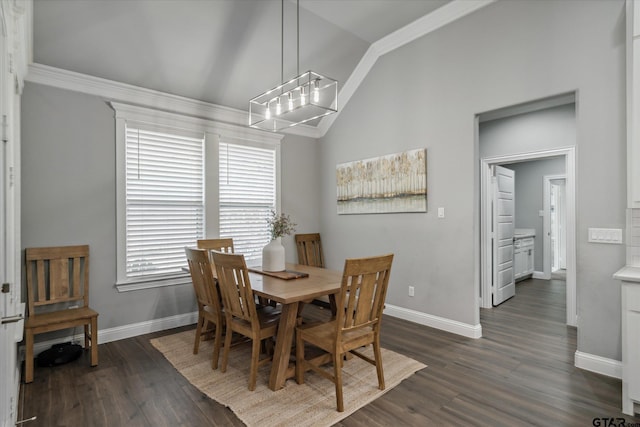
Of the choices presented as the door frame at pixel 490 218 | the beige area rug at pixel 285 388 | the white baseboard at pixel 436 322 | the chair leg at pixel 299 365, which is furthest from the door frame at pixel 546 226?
the chair leg at pixel 299 365

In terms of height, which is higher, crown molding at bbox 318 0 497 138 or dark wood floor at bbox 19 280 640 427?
crown molding at bbox 318 0 497 138

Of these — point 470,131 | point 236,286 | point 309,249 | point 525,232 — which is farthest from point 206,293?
point 525,232

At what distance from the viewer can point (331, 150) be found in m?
5.23

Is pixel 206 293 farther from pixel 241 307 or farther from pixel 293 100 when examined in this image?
pixel 293 100

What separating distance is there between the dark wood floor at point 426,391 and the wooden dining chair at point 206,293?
1.23 ft

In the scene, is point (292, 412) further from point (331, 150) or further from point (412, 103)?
point (331, 150)

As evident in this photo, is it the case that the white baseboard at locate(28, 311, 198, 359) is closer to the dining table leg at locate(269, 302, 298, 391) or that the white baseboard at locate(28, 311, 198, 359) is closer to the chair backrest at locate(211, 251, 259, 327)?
the chair backrest at locate(211, 251, 259, 327)

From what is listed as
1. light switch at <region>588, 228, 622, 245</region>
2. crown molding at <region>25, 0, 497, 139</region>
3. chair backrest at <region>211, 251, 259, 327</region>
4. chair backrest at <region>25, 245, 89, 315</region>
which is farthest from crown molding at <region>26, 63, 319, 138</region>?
light switch at <region>588, 228, 622, 245</region>

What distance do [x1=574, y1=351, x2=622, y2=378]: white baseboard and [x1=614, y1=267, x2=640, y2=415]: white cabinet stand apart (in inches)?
18.7

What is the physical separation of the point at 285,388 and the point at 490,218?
3645 millimetres

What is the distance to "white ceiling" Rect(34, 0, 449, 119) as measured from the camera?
9.70ft

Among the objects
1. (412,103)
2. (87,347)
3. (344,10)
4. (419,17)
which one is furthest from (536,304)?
(87,347)

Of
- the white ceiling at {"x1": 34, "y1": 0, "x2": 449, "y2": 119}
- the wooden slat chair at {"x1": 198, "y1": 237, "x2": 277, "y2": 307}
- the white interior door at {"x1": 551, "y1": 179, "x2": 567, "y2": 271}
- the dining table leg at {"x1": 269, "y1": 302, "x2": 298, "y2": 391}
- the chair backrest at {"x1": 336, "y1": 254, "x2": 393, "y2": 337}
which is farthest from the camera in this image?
the white interior door at {"x1": 551, "y1": 179, "x2": 567, "y2": 271}

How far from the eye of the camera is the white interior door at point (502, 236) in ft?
15.5
